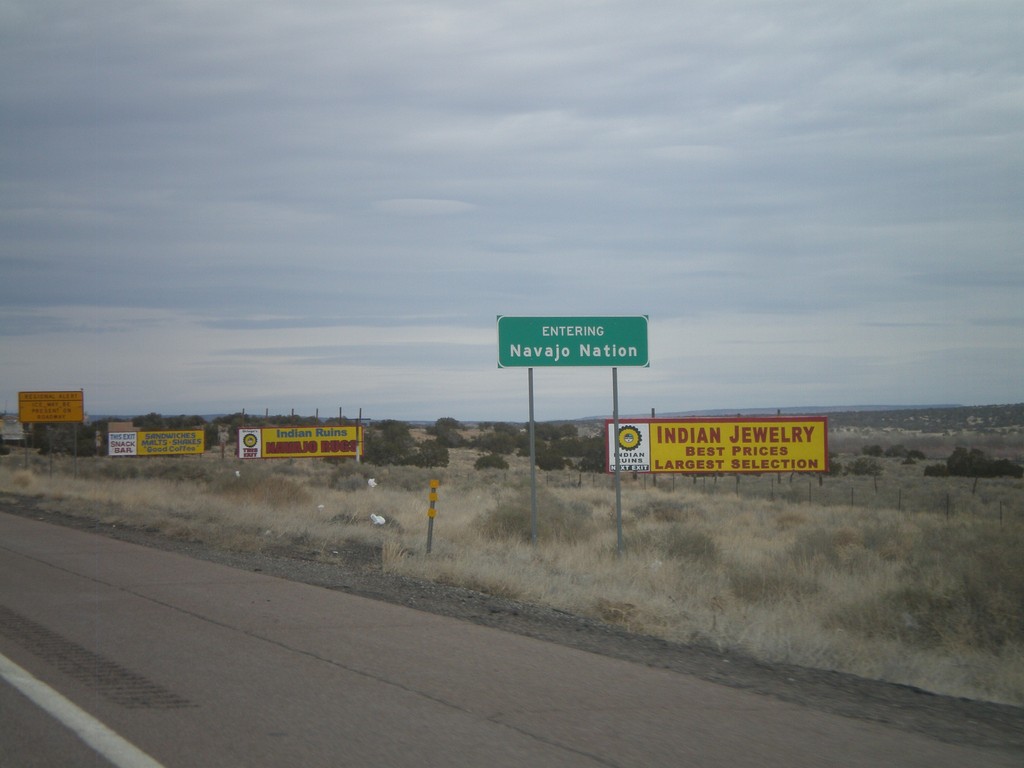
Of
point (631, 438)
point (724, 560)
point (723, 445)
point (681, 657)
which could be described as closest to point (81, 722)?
point (681, 657)

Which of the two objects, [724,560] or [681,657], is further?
[724,560]

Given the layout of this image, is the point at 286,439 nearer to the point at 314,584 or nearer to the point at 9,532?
the point at 9,532

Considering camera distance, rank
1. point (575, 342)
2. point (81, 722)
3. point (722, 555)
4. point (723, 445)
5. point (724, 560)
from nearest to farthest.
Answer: point (81, 722) < point (575, 342) < point (724, 560) < point (722, 555) < point (723, 445)

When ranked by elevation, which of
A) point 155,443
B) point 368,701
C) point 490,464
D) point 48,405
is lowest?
point 490,464

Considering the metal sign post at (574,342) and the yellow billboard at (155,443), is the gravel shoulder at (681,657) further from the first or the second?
the yellow billboard at (155,443)

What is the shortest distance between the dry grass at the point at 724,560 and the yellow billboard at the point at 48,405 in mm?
14121

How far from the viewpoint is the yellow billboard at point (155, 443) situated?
7212 cm

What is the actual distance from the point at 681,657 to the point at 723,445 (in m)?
31.2

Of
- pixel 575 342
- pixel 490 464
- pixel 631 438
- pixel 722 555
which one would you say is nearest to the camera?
pixel 575 342

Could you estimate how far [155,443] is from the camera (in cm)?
7388

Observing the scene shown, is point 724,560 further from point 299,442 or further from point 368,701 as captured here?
point 299,442

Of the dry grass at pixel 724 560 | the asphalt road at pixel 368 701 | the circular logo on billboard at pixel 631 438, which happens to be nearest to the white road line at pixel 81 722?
the asphalt road at pixel 368 701

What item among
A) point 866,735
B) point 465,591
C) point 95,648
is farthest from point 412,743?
point 465,591

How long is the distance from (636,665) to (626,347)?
10141mm
